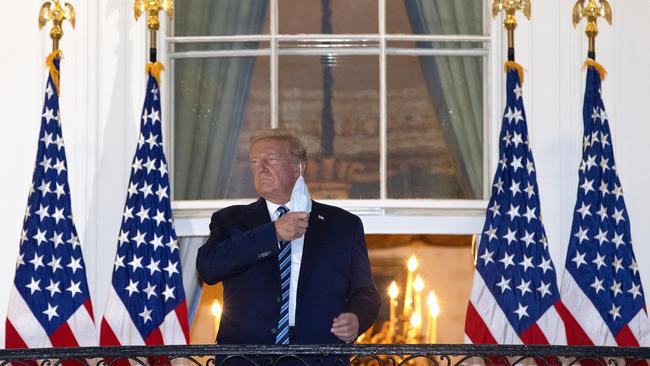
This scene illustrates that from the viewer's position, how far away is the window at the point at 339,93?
20.9ft

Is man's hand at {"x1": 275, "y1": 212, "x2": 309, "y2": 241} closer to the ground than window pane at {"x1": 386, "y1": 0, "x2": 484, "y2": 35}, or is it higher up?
closer to the ground

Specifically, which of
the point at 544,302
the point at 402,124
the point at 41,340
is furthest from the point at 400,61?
the point at 41,340

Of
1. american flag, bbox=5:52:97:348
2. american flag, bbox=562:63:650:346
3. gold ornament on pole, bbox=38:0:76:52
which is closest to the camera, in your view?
american flag, bbox=5:52:97:348

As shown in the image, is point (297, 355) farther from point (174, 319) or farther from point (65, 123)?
point (65, 123)

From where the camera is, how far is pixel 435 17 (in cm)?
644

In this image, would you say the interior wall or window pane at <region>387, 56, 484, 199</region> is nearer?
the interior wall

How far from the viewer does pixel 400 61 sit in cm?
643

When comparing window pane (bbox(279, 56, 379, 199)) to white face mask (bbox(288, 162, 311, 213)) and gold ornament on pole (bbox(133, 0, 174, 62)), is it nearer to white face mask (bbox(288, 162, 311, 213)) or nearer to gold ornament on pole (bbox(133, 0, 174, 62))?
gold ornament on pole (bbox(133, 0, 174, 62))

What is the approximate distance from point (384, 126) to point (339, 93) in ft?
1.00

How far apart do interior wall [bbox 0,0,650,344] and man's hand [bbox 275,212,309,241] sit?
1861 mm

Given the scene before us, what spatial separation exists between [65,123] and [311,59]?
52.2 inches

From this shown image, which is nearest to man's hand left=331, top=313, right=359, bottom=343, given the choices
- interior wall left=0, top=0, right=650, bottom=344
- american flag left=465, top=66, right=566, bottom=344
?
american flag left=465, top=66, right=566, bottom=344

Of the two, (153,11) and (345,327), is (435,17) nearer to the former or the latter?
(153,11)

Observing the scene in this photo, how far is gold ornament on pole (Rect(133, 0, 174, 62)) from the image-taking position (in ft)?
19.5
